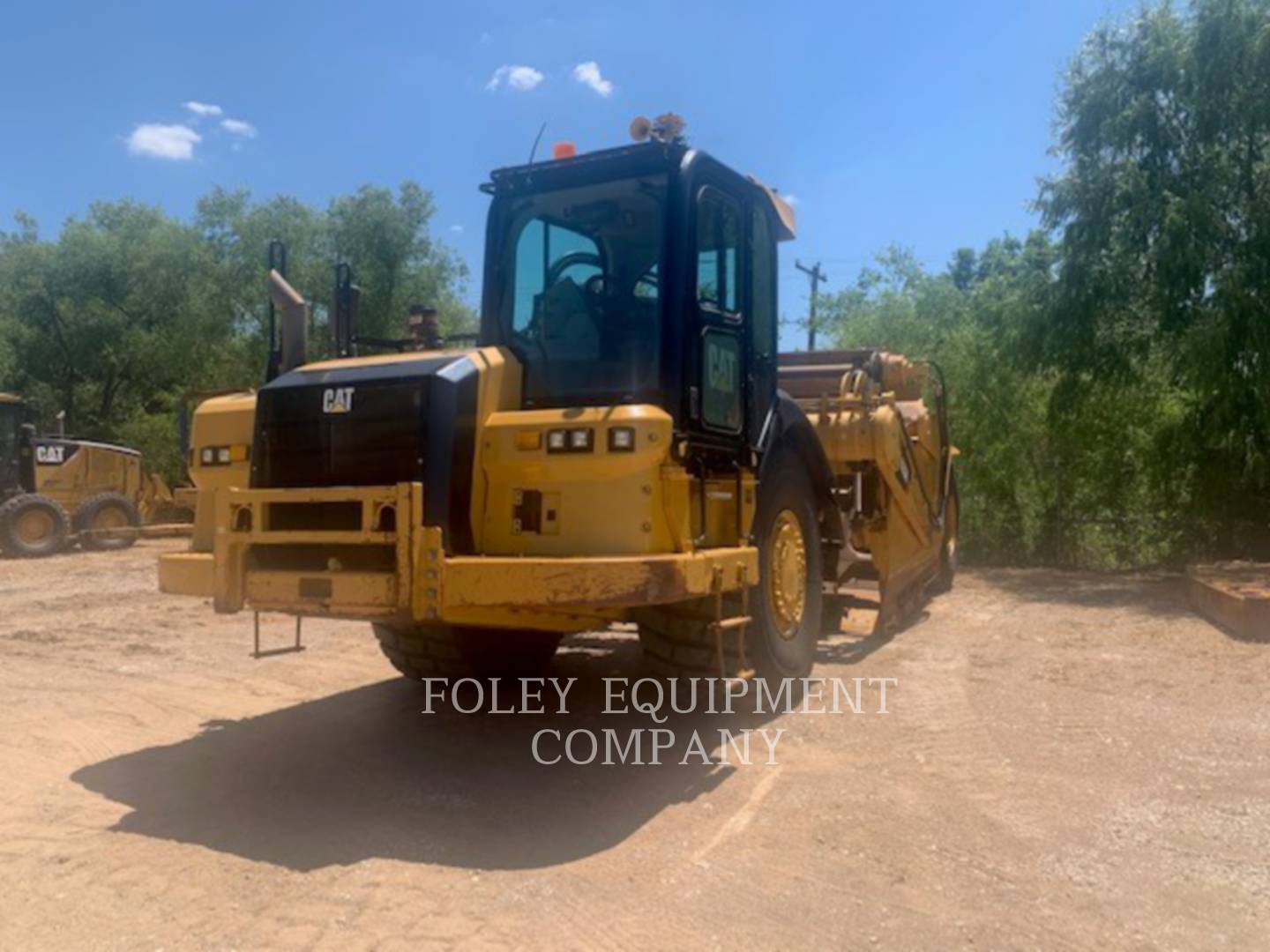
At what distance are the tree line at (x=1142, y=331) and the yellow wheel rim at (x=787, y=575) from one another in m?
8.71

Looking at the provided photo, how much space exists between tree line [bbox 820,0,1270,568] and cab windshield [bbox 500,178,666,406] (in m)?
9.96

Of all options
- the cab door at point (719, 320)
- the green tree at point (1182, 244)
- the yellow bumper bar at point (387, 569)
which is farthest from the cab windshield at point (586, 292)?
the green tree at point (1182, 244)

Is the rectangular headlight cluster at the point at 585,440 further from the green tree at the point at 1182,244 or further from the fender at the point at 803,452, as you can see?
the green tree at the point at 1182,244

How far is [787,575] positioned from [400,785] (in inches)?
99.6

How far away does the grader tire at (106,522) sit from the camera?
731 inches

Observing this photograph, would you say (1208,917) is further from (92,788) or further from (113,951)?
(92,788)

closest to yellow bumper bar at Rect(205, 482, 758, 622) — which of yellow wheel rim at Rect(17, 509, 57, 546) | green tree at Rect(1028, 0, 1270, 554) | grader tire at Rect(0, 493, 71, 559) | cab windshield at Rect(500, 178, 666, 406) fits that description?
cab windshield at Rect(500, 178, 666, 406)

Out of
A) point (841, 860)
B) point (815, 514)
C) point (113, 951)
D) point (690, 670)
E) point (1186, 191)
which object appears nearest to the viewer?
point (113, 951)

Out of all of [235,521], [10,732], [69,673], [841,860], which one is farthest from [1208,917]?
[69,673]

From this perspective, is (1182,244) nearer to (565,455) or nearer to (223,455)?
(565,455)

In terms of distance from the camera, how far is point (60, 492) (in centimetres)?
1895

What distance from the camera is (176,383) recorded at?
30.1 metres

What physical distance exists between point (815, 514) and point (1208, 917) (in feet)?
12.3

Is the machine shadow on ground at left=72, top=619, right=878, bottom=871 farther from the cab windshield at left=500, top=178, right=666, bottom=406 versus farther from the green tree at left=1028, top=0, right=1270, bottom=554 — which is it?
the green tree at left=1028, top=0, right=1270, bottom=554
